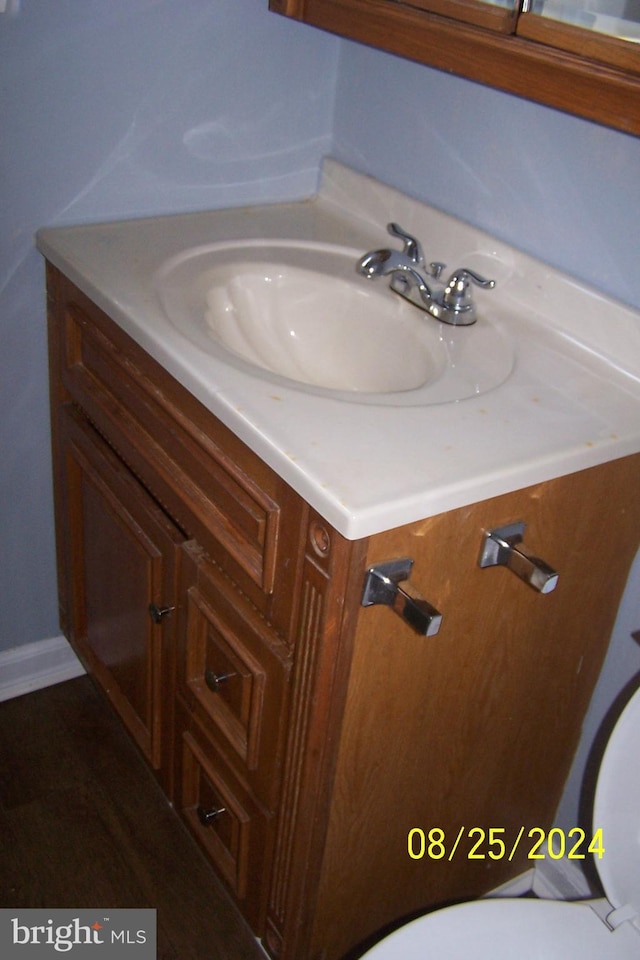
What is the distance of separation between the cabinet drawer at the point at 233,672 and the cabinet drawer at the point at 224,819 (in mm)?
43

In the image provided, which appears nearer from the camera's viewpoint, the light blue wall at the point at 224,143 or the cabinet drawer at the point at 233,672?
the cabinet drawer at the point at 233,672

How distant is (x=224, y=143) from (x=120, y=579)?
67 cm

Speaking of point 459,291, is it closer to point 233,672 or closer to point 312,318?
point 312,318

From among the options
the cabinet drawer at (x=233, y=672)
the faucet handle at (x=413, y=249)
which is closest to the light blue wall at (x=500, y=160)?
the faucet handle at (x=413, y=249)

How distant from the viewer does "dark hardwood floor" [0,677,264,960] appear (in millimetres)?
1357

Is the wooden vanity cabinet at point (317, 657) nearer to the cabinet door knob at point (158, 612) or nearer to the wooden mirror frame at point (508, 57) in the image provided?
the cabinet door knob at point (158, 612)

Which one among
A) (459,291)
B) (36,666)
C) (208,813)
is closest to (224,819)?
(208,813)

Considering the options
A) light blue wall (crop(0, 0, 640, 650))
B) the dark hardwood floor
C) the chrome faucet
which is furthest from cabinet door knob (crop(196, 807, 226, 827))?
the chrome faucet

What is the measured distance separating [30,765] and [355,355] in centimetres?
87

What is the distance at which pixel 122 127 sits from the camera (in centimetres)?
132

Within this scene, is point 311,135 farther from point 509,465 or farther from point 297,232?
point 509,465

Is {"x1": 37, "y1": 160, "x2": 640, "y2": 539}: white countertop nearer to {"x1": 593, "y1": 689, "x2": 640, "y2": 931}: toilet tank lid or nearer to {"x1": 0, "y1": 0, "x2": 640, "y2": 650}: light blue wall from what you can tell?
{"x1": 0, "y1": 0, "x2": 640, "y2": 650}: light blue wall

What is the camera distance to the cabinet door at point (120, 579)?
1.22 m
